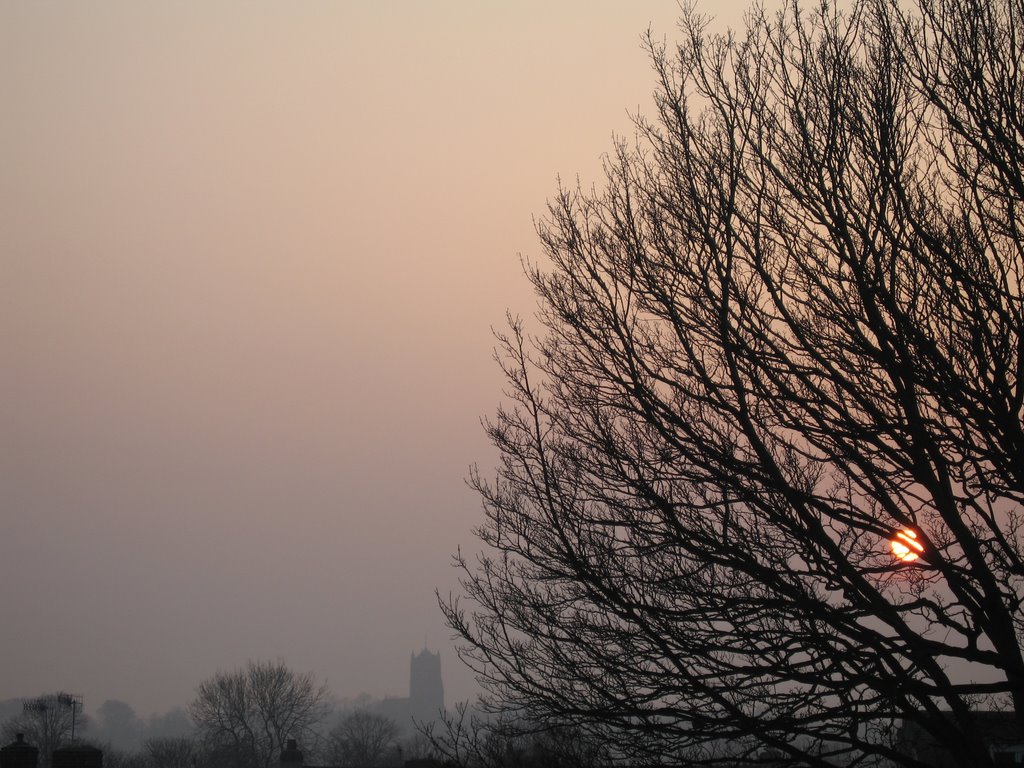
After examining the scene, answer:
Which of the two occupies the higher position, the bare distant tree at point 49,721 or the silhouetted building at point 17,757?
the bare distant tree at point 49,721

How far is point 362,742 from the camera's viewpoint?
7356 cm

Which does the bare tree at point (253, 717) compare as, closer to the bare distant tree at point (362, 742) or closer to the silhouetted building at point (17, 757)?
the bare distant tree at point (362, 742)

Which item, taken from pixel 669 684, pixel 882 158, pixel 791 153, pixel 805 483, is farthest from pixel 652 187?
pixel 669 684

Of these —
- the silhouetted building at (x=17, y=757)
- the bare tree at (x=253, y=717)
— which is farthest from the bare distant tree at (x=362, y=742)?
the silhouetted building at (x=17, y=757)

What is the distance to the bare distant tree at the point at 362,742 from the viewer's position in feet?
222

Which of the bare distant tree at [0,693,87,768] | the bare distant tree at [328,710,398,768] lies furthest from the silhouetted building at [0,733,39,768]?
the bare distant tree at [328,710,398,768]

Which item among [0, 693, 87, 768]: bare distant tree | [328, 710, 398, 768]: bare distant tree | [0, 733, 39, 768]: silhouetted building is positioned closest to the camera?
[0, 733, 39, 768]: silhouetted building

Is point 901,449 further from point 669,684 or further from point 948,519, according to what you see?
point 669,684

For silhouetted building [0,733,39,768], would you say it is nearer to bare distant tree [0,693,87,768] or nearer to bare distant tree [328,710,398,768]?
bare distant tree [0,693,87,768]

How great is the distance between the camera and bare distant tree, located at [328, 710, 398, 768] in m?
67.8

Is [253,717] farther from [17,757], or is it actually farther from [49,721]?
[17,757]

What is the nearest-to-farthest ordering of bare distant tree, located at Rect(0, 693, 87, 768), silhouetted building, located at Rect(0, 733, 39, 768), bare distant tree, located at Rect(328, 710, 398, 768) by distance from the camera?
silhouetted building, located at Rect(0, 733, 39, 768)
bare distant tree, located at Rect(0, 693, 87, 768)
bare distant tree, located at Rect(328, 710, 398, 768)

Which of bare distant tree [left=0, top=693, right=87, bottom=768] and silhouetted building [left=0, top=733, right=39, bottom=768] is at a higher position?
bare distant tree [left=0, top=693, right=87, bottom=768]

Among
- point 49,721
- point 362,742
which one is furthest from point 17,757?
point 362,742
